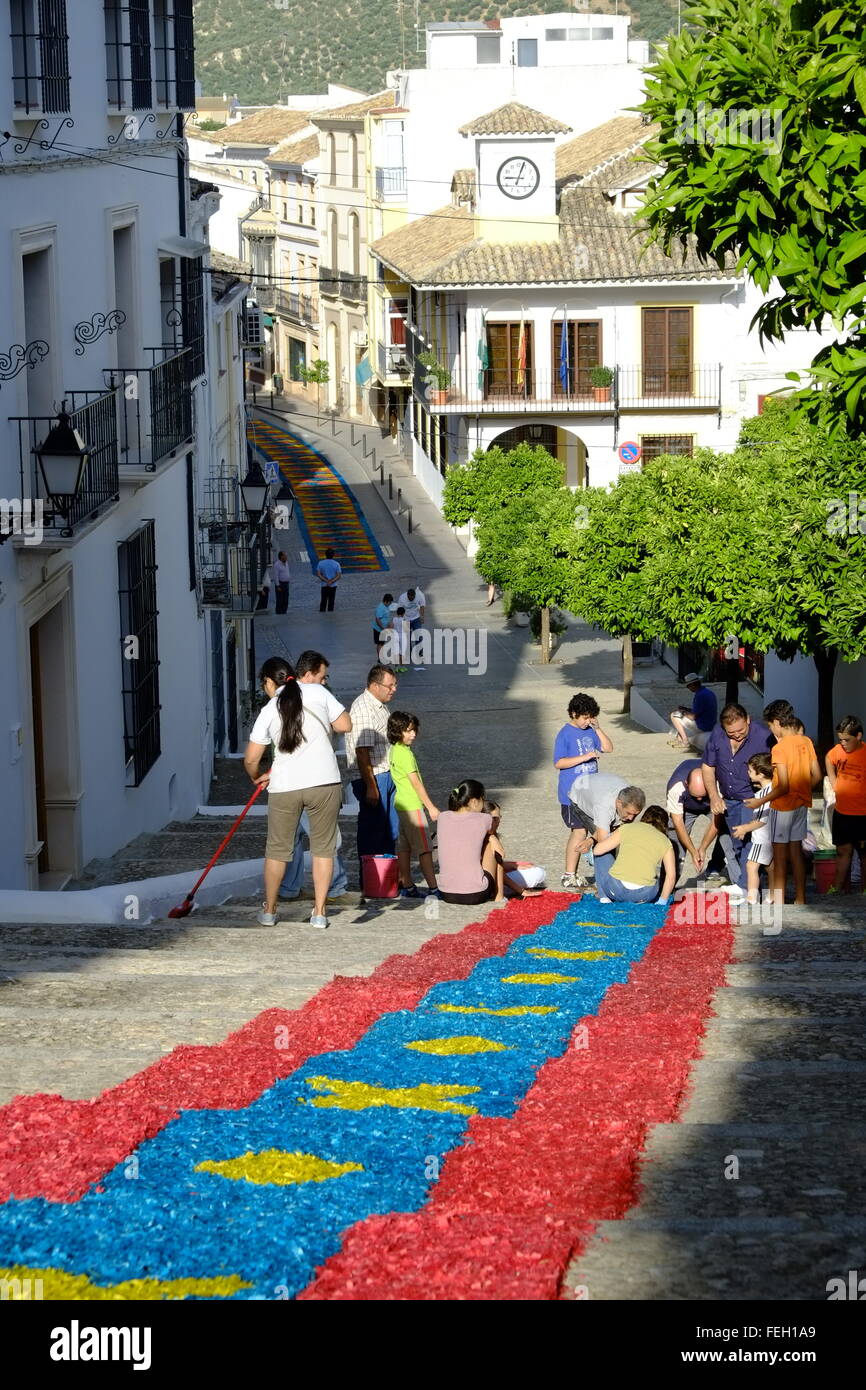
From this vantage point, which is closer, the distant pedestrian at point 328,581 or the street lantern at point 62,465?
the street lantern at point 62,465

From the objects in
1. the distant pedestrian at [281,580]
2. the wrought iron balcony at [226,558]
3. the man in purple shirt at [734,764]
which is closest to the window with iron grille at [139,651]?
the wrought iron balcony at [226,558]

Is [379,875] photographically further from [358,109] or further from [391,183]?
[358,109]

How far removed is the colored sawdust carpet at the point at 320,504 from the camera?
48.8 meters

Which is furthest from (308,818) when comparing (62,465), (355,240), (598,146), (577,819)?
(355,240)

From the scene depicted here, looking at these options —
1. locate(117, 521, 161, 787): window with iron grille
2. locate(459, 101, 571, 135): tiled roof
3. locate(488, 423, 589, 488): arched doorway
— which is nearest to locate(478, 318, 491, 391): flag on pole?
locate(488, 423, 589, 488): arched doorway

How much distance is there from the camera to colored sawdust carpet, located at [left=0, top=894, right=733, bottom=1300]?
4.77 metres

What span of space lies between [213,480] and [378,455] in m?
35.1

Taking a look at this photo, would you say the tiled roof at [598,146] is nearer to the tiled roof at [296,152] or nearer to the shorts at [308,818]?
the tiled roof at [296,152]

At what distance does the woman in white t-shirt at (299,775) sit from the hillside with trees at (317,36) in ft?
383

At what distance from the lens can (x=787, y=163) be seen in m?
8.54

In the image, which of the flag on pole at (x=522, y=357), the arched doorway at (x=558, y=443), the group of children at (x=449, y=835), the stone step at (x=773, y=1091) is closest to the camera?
the stone step at (x=773, y=1091)

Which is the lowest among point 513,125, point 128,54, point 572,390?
point 572,390

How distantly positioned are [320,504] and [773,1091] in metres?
48.1

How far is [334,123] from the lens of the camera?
68.1m
